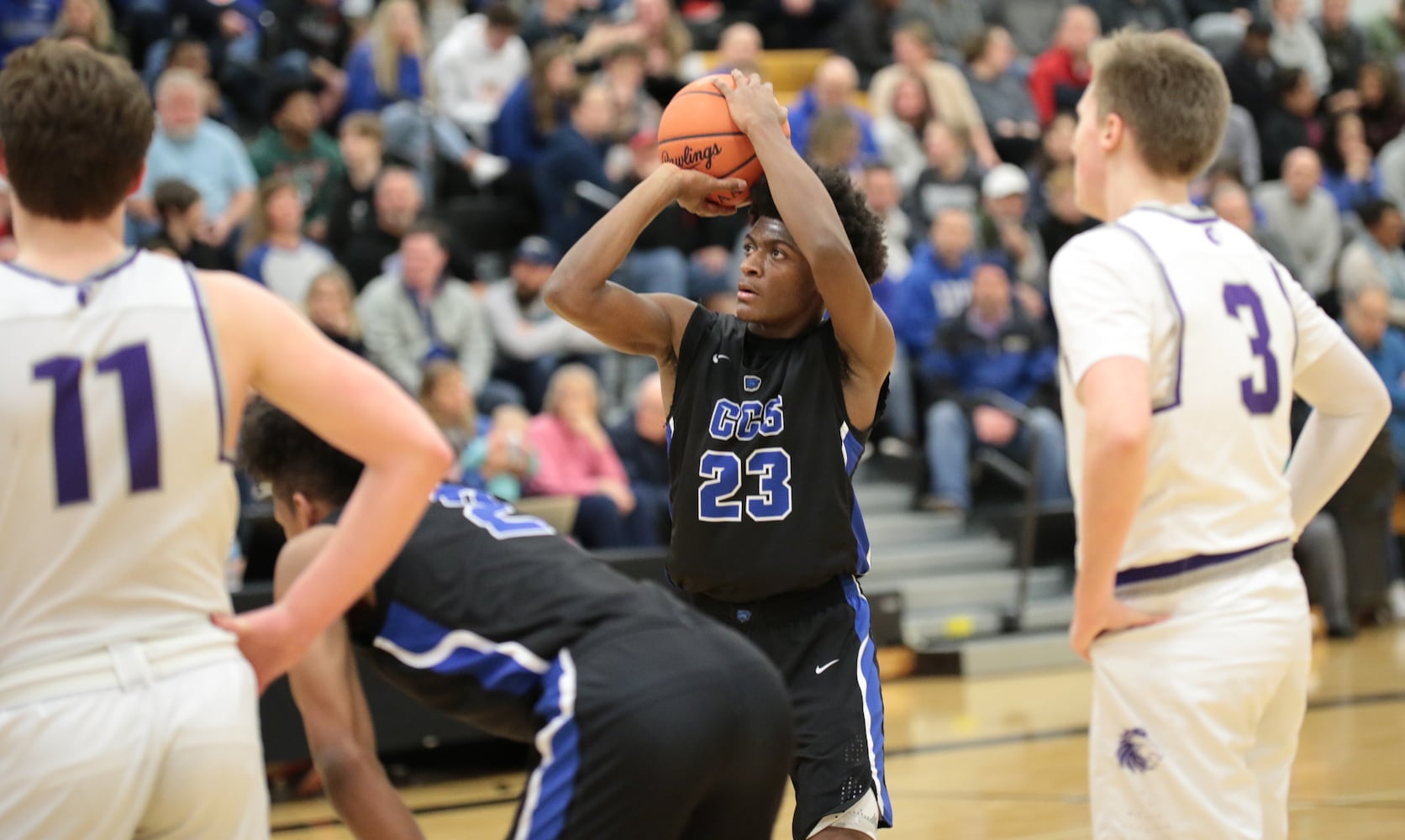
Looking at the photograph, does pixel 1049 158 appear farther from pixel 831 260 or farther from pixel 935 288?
pixel 831 260

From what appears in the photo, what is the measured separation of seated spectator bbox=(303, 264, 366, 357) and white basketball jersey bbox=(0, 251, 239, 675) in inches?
250

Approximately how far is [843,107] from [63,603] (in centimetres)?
1017

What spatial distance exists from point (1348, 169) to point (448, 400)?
10.1 metres

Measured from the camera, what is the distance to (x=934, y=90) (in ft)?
44.6

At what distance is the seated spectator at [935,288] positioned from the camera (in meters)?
11.1

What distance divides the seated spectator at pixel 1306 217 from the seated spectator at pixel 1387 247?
186 mm

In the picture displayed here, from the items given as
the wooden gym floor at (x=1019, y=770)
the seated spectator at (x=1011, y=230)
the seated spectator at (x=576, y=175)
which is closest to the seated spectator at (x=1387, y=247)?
→ the seated spectator at (x=1011, y=230)

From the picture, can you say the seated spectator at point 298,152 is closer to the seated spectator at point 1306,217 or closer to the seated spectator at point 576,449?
the seated spectator at point 576,449

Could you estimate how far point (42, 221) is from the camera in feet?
8.38

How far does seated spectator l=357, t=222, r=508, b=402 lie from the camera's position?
31.4ft

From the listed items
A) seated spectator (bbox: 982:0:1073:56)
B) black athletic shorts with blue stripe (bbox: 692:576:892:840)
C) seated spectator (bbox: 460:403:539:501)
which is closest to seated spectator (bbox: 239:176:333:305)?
seated spectator (bbox: 460:403:539:501)

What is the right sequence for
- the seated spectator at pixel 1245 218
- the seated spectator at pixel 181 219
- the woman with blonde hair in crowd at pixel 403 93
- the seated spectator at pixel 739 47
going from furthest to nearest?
1. the seated spectator at pixel 739 47
2. the seated spectator at pixel 1245 218
3. the woman with blonde hair in crowd at pixel 403 93
4. the seated spectator at pixel 181 219

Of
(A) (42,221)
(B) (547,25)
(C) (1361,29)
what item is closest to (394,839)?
(A) (42,221)

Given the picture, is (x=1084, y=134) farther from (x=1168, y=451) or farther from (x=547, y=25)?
(x=547, y=25)
